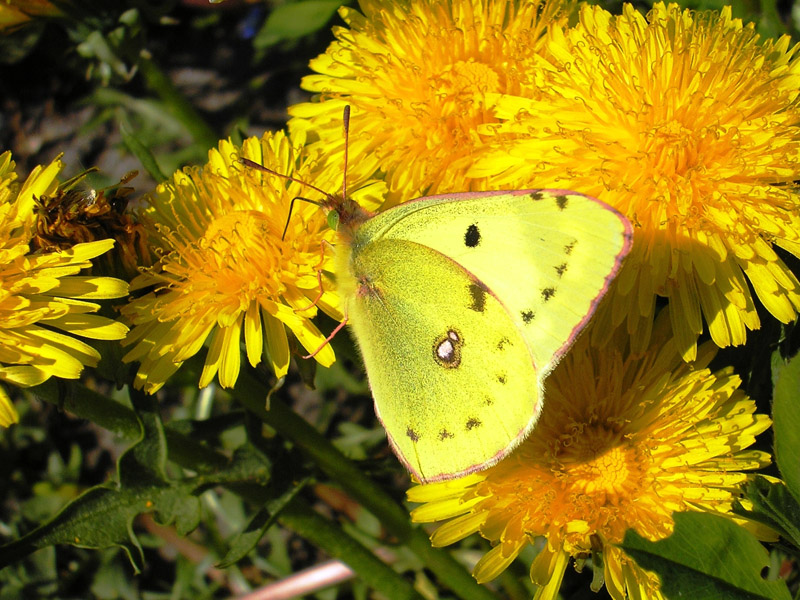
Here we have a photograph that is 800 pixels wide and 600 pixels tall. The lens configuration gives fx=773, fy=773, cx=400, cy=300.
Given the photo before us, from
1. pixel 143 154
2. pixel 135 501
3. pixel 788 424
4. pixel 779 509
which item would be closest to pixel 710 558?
pixel 779 509

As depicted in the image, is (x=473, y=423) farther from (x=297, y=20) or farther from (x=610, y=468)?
(x=297, y=20)

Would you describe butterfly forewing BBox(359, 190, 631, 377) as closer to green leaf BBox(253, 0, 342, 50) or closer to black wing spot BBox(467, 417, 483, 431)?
black wing spot BBox(467, 417, 483, 431)

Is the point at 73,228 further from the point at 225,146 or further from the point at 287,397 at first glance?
the point at 287,397

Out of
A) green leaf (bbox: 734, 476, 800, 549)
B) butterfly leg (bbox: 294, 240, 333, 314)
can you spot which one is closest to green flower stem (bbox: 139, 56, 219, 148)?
butterfly leg (bbox: 294, 240, 333, 314)

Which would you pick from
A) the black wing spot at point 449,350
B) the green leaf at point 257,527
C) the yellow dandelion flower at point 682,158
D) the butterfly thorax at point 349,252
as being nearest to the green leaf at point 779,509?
the yellow dandelion flower at point 682,158

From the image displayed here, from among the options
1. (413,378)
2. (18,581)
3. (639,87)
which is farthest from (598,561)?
(18,581)

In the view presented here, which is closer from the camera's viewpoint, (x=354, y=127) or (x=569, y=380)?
(x=569, y=380)
